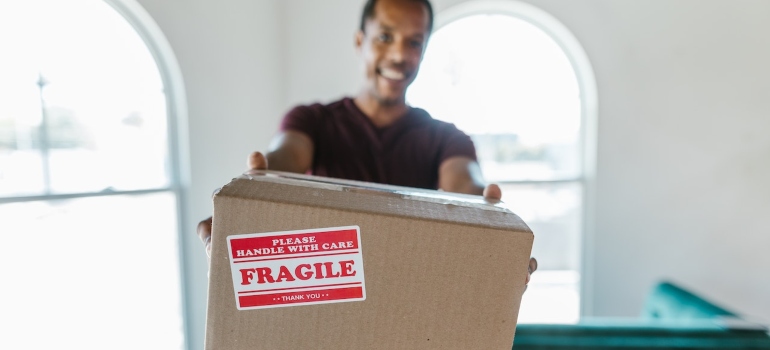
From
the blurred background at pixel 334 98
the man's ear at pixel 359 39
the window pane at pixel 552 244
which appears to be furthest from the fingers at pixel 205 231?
the window pane at pixel 552 244

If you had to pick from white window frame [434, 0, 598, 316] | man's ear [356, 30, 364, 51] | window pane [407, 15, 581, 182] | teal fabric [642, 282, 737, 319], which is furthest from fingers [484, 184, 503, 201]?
window pane [407, 15, 581, 182]

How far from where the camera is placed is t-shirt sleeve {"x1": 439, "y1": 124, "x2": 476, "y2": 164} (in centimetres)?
105

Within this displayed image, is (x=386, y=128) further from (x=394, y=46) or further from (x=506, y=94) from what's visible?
(x=506, y=94)

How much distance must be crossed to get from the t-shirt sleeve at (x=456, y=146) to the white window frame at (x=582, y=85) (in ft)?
4.63

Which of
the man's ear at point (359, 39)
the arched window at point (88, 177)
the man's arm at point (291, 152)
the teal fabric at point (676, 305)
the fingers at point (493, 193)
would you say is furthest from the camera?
the arched window at point (88, 177)

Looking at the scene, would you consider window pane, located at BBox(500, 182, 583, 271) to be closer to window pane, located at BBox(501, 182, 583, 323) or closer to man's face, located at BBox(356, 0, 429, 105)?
window pane, located at BBox(501, 182, 583, 323)

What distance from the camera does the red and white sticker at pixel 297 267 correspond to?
519 mm

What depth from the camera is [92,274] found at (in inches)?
83.2

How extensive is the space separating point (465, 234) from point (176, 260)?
202cm

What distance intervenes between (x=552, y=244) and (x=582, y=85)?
83 cm

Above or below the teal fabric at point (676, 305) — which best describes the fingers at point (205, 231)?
above

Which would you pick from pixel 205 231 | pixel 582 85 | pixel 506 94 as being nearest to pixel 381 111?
pixel 205 231

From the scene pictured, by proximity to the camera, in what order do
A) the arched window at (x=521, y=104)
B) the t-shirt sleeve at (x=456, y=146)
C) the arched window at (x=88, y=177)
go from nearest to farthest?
the t-shirt sleeve at (x=456, y=146) → the arched window at (x=88, y=177) → the arched window at (x=521, y=104)

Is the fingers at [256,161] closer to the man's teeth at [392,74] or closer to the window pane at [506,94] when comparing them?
the man's teeth at [392,74]
